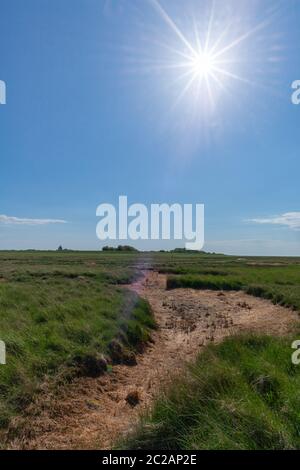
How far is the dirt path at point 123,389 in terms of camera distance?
15.7 ft

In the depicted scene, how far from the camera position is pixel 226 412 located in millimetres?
4242

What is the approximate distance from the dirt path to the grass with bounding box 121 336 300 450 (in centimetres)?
68

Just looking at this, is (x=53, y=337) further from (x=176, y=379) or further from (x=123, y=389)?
(x=176, y=379)

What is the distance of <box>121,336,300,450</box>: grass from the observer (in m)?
3.85

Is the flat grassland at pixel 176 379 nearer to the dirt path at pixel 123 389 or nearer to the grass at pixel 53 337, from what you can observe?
the grass at pixel 53 337

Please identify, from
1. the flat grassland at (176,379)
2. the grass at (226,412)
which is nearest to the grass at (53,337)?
the flat grassland at (176,379)

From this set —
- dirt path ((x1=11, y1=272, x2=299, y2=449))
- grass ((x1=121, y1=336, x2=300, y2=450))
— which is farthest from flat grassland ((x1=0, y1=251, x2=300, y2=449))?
dirt path ((x1=11, y1=272, x2=299, y2=449))

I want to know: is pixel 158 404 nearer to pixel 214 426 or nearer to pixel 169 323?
pixel 214 426

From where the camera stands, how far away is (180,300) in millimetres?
20406

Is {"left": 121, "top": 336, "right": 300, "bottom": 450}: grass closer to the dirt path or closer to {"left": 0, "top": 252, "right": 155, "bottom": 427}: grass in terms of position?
the dirt path

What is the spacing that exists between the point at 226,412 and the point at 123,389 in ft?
10.2

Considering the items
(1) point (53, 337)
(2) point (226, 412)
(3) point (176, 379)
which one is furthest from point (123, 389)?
(2) point (226, 412)

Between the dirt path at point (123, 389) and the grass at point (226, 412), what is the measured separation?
0.68 m
